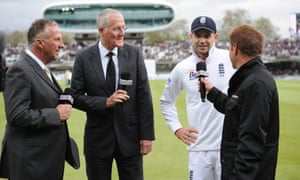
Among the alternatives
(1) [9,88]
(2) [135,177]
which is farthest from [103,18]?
(2) [135,177]

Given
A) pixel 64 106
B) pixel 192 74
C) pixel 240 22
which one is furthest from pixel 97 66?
pixel 240 22

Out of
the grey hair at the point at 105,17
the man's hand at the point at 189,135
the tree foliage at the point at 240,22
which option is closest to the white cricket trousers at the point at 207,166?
the man's hand at the point at 189,135

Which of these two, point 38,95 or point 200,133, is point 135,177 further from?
point 38,95

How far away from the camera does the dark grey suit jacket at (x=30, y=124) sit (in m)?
3.98

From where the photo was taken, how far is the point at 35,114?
13.1 feet

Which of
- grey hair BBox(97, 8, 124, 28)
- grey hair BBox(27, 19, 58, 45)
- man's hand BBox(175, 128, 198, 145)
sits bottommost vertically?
man's hand BBox(175, 128, 198, 145)

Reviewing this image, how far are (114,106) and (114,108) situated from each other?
0.05 meters

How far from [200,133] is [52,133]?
59.3 inches

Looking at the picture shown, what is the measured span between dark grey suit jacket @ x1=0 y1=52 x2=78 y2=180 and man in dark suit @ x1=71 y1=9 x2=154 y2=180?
25.1 inches

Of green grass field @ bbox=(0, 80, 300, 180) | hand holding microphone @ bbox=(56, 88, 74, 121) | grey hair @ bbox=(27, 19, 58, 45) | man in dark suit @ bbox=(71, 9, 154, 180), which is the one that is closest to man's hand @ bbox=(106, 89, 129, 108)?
man in dark suit @ bbox=(71, 9, 154, 180)

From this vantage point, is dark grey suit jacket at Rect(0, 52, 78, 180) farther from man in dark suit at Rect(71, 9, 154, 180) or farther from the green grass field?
the green grass field

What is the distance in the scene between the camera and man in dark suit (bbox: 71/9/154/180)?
190 inches

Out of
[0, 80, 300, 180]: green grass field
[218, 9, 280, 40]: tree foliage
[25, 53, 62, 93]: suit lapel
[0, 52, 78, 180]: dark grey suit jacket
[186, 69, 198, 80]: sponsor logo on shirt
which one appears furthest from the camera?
[218, 9, 280, 40]: tree foliage

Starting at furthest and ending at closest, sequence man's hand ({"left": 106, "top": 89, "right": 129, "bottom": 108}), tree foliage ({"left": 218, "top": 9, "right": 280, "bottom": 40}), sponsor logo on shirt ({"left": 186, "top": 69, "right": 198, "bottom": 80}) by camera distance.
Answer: tree foliage ({"left": 218, "top": 9, "right": 280, "bottom": 40})
sponsor logo on shirt ({"left": 186, "top": 69, "right": 198, "bottom": 80})
man's hand ({"left": 106, "top": 89, "right": 129, "bottom": 108})
